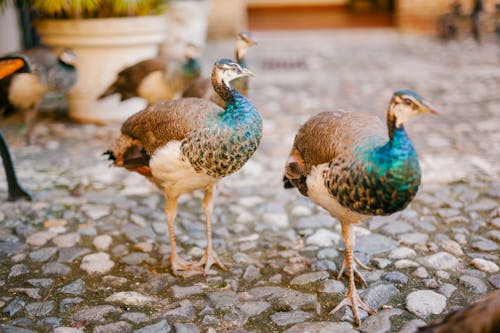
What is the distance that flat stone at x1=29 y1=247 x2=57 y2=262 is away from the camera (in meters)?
3.40

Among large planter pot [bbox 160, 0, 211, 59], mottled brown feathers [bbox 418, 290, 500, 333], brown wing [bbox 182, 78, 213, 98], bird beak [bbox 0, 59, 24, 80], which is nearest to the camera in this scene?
mottled brown feathers [bbox 418, 290, 500, 333]

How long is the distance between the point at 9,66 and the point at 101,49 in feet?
8.25

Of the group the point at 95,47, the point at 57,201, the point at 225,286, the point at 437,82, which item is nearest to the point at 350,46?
the point at 437,82

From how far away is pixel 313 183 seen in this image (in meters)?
2.89

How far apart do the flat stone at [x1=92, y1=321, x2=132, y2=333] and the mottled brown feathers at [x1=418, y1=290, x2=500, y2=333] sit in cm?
140

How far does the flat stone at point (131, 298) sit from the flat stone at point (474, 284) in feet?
5.22

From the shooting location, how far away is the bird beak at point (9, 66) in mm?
3582

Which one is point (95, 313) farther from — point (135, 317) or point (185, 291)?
point (185, 291)

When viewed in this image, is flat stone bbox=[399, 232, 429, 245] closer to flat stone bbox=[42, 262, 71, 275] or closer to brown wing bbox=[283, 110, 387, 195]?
brown wing bbox=[283, 110, 387, 195]

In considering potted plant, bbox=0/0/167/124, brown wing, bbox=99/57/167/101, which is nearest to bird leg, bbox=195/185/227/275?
brown wing, bbox=99/57/167/101

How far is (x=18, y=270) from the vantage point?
10.7ft

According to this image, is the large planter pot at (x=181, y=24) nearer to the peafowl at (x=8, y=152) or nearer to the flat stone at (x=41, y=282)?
the peafowl at (x=8, y=152)

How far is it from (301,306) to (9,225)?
2055 millimetres

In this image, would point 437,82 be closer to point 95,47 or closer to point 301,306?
point 95,47
